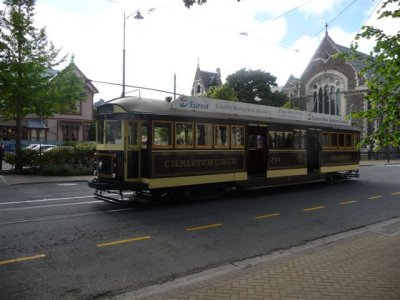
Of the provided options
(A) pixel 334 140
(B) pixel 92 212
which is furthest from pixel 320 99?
(B) pixel 92 212

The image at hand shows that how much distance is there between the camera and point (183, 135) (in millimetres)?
11430

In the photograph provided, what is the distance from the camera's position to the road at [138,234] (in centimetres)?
552

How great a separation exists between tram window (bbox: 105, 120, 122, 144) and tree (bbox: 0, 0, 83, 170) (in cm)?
1063

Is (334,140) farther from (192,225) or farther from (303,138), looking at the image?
(192,225)

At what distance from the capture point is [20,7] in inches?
830

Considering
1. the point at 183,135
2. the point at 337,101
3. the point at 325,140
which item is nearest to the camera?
the point at 183,135

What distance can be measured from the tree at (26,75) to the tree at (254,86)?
39.3 meters

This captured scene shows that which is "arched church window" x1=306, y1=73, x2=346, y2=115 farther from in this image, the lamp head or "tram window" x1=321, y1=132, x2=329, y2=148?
the lamp head

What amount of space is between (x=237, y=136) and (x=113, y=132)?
430 centimetres

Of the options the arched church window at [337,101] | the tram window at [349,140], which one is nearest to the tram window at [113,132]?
the tram window at [349,140]

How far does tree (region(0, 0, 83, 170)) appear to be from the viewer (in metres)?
19.7

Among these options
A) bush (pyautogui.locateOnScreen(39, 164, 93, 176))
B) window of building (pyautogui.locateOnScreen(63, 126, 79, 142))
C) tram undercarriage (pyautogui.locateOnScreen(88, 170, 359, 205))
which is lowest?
tram undercarriage (pyautogui.locateOnScreen(88, 170, 359, 205))

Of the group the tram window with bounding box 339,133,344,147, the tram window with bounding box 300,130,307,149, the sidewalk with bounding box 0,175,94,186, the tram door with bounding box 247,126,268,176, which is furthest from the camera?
the tram window with bounding box 339,133,344,147

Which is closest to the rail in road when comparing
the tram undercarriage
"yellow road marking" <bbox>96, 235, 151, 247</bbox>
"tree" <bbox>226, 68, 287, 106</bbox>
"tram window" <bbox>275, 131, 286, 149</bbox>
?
"yellow road marking" <bbox>96, 235, 151, 247</bbox>
